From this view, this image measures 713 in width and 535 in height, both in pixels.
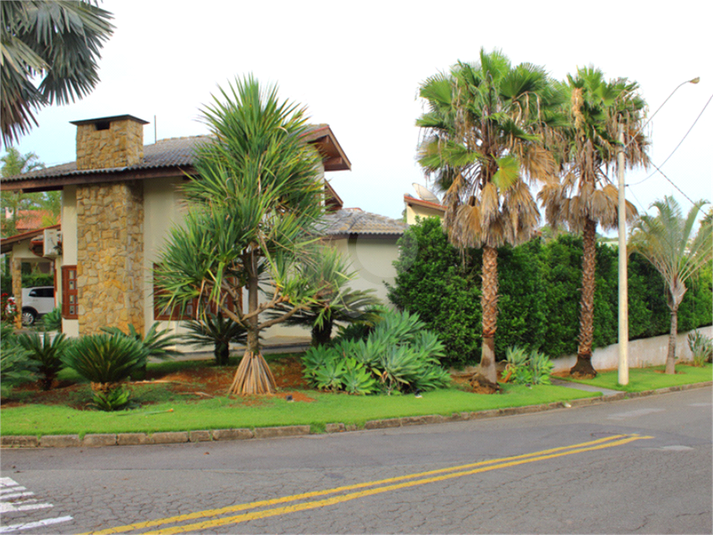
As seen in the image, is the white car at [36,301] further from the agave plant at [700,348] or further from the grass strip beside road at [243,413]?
the agave plant at [700,348]

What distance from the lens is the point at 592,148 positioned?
16250mm

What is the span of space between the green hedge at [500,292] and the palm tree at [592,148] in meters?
1.16

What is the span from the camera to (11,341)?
1088 cm

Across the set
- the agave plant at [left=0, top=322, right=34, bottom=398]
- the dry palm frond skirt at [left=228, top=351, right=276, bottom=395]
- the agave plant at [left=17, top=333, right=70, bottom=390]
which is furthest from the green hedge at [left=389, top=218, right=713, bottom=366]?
the agave plant at [left=0, top=322, right=34, bottom=398]

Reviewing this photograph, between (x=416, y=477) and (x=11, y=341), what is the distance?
346 inches

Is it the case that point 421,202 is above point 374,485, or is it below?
above

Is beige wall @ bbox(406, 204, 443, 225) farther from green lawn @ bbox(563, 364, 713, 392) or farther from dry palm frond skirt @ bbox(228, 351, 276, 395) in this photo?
dry palm frond skirt @ bbox(228, 351, 276, 395)

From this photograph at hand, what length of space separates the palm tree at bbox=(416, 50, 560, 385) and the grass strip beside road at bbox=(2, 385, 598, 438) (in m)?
2.48

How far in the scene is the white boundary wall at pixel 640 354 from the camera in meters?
18.5

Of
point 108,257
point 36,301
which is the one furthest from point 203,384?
point 36,301

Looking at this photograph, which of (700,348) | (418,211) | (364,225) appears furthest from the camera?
(418,211)

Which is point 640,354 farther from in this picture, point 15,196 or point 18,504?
point 15,196

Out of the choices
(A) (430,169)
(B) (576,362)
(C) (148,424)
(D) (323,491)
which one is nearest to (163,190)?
(A) (430,169)

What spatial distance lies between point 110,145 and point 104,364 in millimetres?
8775
